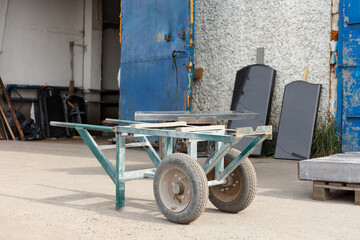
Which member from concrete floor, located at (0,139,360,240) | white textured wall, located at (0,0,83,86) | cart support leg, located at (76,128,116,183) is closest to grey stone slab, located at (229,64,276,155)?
concrete floor, located at (0,139,360,240)

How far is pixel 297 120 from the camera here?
759 centimetres

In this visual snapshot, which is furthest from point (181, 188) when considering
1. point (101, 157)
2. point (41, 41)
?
point (41, 41)

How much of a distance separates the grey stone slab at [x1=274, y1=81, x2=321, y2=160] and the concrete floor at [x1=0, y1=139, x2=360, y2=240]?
56.9 inches

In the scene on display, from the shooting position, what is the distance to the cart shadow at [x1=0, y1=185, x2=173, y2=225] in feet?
12.2

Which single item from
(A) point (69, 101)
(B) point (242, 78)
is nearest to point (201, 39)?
(B) point (242, 78)

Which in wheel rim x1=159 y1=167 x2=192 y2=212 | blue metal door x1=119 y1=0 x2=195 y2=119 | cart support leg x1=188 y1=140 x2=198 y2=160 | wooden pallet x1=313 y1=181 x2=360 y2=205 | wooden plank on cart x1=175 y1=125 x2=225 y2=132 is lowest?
wooden pallet x1=313 y1=181 x2=360 y2=205

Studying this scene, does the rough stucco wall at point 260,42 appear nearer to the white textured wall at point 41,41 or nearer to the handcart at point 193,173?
the handcart at point 193,173

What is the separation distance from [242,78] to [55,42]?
6.80 m

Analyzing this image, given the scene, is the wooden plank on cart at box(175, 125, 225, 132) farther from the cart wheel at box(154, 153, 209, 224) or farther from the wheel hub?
the wheel hub

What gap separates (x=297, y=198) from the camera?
4551 millimetres

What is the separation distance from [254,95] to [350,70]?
5.09 ft

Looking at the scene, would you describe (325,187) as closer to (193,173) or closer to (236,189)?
(236,189)

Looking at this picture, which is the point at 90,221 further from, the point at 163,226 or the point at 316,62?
the point at 316,62

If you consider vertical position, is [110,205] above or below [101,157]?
below
